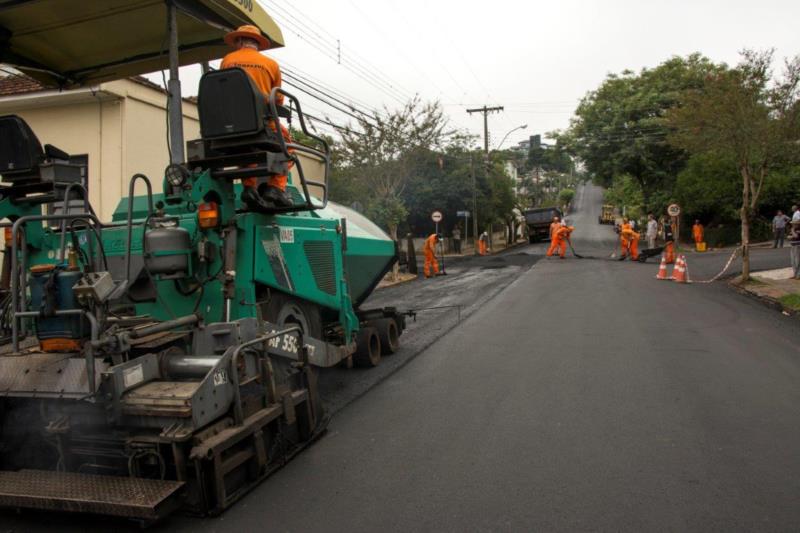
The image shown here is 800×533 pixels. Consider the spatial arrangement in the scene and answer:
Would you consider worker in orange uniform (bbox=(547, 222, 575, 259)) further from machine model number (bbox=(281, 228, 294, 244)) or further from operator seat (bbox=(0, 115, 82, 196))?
operator seat (bbox=(0, 115, 82, 196))

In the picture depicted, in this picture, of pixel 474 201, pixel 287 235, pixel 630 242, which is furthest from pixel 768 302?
pixel 474 201

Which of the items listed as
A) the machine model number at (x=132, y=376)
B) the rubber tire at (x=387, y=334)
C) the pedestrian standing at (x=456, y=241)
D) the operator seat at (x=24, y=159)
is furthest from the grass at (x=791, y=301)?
the pedestrian standing at (x=456, y=241)

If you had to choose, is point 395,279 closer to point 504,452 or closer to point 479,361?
point 479,361

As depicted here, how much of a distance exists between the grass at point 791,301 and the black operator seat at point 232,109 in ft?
34.6

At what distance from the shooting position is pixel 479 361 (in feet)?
24.9

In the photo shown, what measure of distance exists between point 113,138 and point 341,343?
9.15 metres

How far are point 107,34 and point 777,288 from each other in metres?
14.0

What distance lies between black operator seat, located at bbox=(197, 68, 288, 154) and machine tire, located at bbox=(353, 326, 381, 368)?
11.8 ft

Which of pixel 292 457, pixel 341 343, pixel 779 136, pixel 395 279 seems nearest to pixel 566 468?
pixel 292 457

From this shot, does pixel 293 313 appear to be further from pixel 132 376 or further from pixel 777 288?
pixel 777 288

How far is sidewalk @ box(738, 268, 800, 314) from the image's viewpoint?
11579mm

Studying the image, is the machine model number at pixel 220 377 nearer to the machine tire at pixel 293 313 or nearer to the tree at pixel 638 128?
the machine tire at pixel 293 313

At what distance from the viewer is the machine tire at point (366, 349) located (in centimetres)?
736

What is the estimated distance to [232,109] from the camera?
13.4ft
